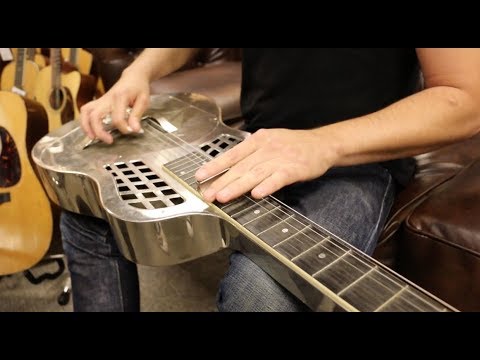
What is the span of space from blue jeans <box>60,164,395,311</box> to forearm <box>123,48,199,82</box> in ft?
1.27

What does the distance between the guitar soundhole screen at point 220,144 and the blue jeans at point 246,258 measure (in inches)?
5.3

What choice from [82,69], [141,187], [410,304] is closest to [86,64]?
[82,69]

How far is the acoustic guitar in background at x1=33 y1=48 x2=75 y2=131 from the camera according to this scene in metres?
1.44

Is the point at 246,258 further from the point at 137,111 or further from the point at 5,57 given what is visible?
the point at 5,57

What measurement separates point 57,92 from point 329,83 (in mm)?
1065

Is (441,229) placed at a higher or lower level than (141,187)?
lower

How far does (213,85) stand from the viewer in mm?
1469

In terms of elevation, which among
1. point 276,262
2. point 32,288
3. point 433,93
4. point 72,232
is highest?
point 433,93

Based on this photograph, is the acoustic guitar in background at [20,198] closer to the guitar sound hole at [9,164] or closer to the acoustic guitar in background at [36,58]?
the guitar sound hole at [9,164]

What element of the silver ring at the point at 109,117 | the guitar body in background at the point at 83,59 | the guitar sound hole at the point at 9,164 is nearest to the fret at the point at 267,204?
the silver ring at the point at 109,117

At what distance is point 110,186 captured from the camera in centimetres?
65
